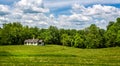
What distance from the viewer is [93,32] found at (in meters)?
145

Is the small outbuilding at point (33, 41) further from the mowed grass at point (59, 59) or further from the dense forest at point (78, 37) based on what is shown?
the mowed grass at point (59, 59)

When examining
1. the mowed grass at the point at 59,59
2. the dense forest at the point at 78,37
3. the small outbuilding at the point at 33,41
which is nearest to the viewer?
the mowed grass at the point at 59,59

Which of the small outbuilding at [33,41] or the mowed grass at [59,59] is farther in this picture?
the small outbuilding at [33,41]

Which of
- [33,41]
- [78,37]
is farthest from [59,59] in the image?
[33,41]

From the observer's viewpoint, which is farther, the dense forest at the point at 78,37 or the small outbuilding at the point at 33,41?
the small outbuilding at the point at 33,41

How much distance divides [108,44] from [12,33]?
6161 centimetres

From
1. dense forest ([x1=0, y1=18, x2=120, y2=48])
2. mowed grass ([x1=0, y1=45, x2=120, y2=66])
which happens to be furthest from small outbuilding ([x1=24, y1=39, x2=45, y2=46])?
mowed grass ([x1=0, y1=45, x2=120, y2=66])

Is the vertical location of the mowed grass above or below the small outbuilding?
above

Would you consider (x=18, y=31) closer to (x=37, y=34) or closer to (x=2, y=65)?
(x=37, y=34)

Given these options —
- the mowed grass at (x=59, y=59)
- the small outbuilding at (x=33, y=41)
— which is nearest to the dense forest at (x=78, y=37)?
the small outbuilding at (x=33, y=41)

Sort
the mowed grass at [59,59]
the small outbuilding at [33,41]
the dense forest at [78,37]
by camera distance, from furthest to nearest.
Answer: the small outbuilding at [33,41] → the dense forest at [78,37] → the mowed grass at [59,59]

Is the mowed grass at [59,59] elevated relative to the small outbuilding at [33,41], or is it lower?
elevated

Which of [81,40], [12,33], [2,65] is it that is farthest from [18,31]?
[2,65]

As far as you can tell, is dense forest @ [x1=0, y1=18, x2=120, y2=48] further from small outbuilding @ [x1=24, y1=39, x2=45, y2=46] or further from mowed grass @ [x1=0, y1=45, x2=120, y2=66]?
mowed grass @ [x1=0, y1=45, x2=120, y2=66]
